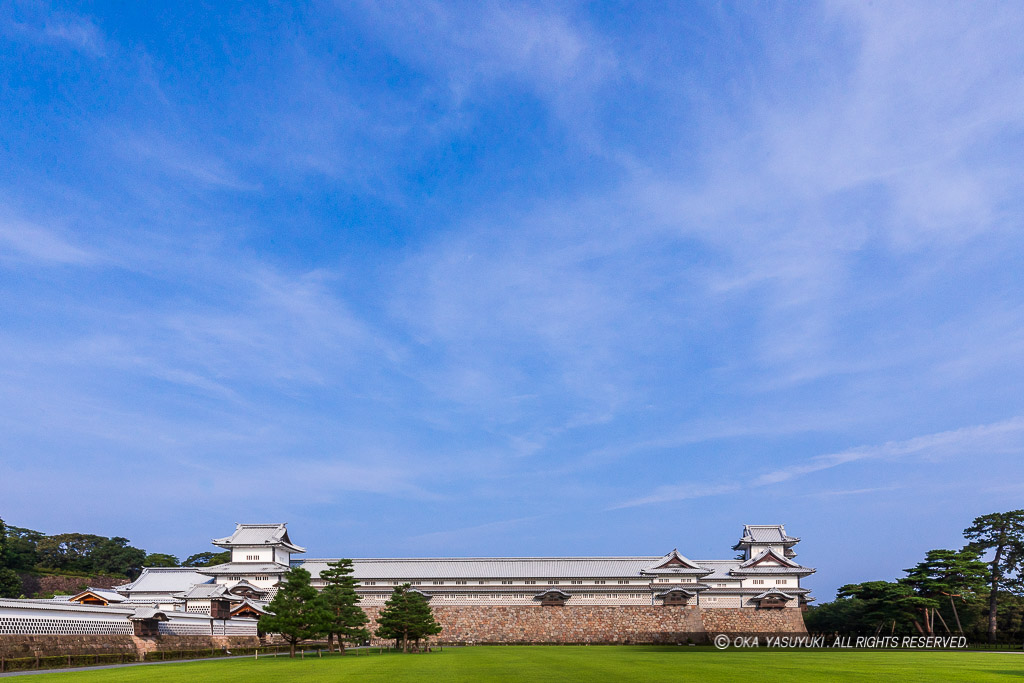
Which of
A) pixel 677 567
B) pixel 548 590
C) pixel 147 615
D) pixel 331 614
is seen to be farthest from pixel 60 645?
pixel 677 567

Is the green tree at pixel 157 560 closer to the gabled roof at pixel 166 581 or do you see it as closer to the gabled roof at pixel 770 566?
the gabled roof at pixel 166 581

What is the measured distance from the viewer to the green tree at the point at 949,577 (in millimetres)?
48750

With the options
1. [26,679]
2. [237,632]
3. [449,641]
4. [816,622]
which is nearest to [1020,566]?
[816,622]

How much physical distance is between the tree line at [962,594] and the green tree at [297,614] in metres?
39.5

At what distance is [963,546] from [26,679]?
57.8m

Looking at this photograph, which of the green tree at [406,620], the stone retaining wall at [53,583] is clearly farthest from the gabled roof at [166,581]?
the green tree at [406,620]

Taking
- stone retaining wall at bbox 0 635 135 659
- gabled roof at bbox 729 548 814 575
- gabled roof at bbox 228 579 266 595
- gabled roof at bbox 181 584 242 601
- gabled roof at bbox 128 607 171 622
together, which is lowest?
stone retaining wall at bbox 0 635 135 659

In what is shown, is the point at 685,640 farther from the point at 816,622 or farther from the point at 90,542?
the point at 90,542

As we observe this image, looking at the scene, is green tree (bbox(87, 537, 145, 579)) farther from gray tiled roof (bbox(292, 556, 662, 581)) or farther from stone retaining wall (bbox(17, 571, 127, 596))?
gray tiled roof (bbox(292, 556, 662, 581))

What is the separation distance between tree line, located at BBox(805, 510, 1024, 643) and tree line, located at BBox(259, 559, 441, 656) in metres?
33.4

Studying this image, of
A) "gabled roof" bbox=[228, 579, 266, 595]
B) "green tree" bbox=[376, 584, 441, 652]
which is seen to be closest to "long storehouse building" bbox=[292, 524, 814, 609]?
"gabled roof" bbox=[228, 579, 266, 595]

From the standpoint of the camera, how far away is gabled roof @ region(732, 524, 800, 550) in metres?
66.3

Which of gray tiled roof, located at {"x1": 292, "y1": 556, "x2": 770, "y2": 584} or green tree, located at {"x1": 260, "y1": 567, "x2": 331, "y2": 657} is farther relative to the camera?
gray tiled roof, located at {"x1": 292, "y1": 556, "x2": 770, "y2": 584}

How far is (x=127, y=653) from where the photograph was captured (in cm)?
3066
